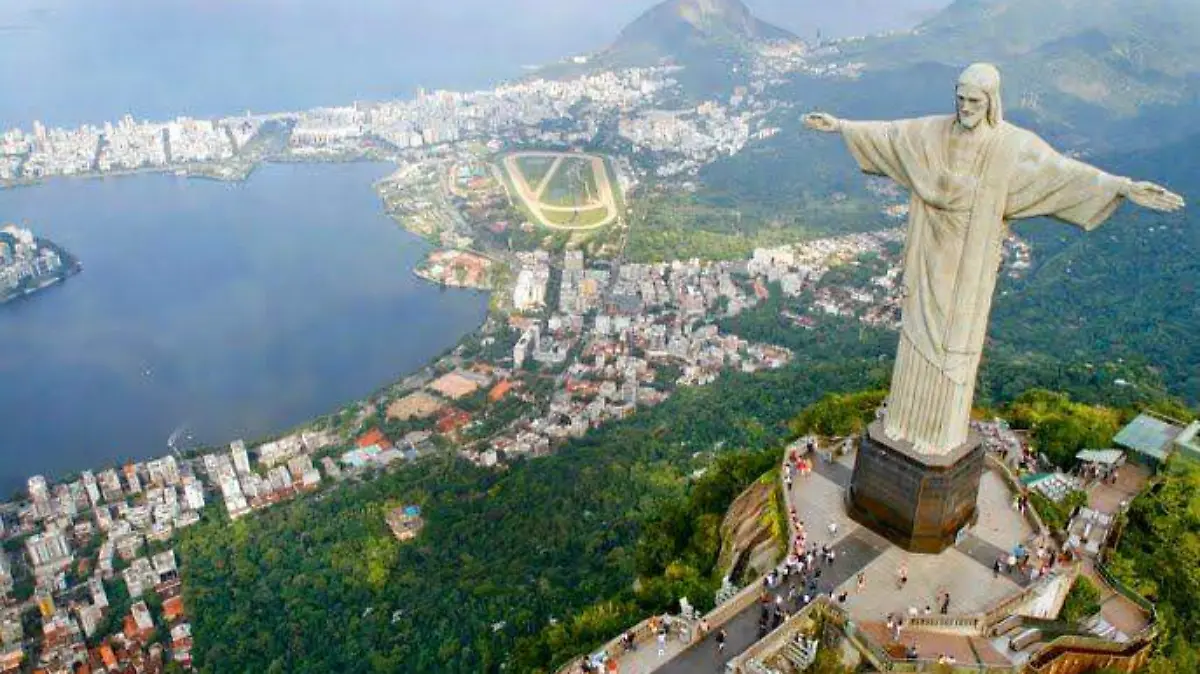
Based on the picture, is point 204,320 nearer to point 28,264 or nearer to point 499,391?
point 28,264

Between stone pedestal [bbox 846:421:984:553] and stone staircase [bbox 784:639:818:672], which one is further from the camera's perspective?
stone pedestal [bbox 846:421:984:553]

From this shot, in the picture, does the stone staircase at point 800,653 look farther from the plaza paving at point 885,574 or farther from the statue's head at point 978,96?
the statue's head at point 978,96

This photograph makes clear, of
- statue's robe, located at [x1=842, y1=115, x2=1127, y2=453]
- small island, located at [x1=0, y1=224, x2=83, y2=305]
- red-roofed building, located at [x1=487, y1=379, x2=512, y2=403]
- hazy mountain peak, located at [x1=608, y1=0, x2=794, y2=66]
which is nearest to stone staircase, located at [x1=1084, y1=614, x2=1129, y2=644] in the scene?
statue's robe, located at [x1=842, y1=115, x2=1127, y2=453]

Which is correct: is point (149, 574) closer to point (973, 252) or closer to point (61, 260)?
point (973, 252)

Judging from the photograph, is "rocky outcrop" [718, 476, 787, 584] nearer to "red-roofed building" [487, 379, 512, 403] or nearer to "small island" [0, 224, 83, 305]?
"red-roofed building" [487, 379, 512, 403]

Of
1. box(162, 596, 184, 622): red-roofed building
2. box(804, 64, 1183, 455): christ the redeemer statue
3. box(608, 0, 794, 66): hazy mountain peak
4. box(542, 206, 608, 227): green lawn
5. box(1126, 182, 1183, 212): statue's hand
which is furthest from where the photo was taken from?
box(608, 0, 794, 66): hazy mountain peak

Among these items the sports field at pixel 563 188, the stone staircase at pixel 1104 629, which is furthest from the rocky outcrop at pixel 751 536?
the sports field at pixel 563 188
